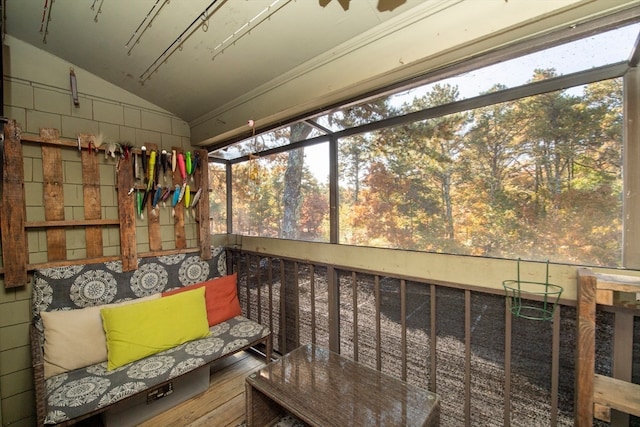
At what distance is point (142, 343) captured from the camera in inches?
74.8

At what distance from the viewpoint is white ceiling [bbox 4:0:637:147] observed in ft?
3.85

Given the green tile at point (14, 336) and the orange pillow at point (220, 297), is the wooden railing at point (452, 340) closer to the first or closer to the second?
the orange pillow at point (220, 297)

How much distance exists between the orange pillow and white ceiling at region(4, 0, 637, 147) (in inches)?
59.6

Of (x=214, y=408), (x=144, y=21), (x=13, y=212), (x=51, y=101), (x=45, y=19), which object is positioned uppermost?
(x=45, y=19)

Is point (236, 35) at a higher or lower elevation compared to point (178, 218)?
higher

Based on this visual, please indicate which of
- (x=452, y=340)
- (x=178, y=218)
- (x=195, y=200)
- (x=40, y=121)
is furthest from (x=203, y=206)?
(x=452, y=340)

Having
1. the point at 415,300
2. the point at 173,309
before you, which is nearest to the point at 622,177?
the point at 415,300

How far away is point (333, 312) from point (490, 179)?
1.39 metres

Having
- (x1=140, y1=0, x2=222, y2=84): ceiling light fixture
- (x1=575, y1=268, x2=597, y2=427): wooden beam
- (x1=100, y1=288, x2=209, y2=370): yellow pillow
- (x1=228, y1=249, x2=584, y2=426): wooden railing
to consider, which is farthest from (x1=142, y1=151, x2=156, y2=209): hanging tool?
(x1=575, y1=268, x2=597, y2=427): wooden beam

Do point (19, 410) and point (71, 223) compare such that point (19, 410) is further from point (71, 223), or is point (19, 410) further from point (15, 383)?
point (71, 223)

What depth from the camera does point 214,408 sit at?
1.93 m

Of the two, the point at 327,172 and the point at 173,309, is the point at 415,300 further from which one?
the point at 173,309

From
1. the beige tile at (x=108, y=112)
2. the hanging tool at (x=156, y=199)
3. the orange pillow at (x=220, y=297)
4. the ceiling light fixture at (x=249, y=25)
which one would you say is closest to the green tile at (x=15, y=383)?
the orange pillow at (x=220, y=297)

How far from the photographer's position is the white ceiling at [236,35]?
1174mm
